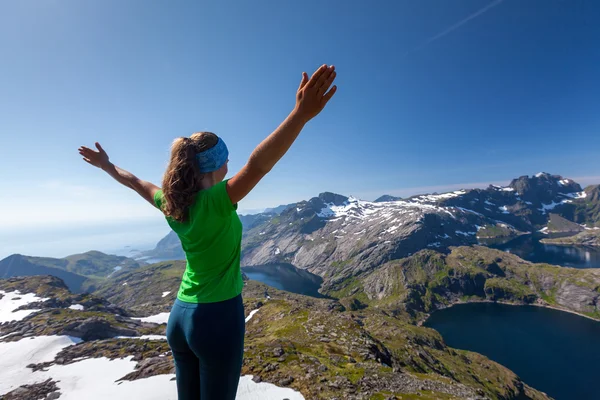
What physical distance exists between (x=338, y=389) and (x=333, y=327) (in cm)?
3877

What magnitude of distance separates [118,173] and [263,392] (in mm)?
20355

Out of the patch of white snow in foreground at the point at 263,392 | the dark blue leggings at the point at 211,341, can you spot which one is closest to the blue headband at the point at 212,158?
the dark blue leggings at the point at 211,341

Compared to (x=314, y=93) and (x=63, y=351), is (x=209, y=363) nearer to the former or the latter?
(x=314, y=93)

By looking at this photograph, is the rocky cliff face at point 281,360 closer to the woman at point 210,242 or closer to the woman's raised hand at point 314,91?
the woman at point 210,242

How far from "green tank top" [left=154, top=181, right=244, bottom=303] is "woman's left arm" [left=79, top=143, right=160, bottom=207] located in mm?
1568

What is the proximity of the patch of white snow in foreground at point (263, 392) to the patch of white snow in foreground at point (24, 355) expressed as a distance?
116 ft

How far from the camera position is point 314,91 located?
331 cm

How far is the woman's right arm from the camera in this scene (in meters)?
3.08

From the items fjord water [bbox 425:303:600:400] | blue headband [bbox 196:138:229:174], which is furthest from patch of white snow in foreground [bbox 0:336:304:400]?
fjord water [bbox 425:303:600:400]

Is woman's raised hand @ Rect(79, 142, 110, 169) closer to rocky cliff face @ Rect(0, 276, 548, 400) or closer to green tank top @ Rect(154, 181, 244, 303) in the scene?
green tank top @ Rect(154, 181, 244, 303)

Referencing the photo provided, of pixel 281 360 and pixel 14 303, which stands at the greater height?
pixel 281 360

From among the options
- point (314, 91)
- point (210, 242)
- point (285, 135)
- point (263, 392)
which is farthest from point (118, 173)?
point (263, 392)

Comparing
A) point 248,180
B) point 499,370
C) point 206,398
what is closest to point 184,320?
point 206,398

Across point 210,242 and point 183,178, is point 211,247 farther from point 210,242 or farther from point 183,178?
point 183,178
